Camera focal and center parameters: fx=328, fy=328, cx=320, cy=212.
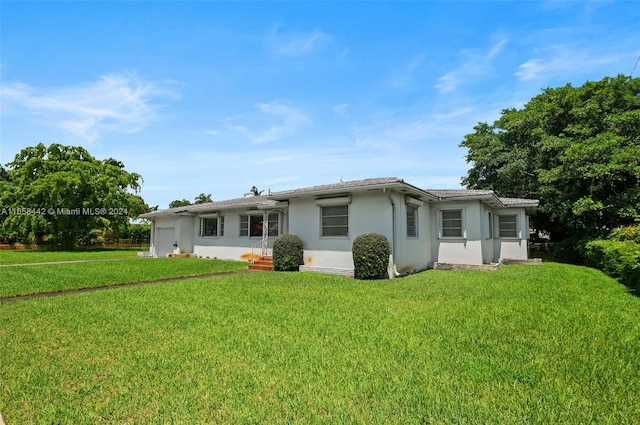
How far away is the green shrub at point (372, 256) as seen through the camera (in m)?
10.8

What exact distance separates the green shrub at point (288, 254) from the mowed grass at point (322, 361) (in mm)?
5647

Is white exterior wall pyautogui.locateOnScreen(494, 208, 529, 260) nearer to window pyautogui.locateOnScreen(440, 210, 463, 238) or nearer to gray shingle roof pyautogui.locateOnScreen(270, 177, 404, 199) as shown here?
window pyautogui.locateOnScreen(440, 210, 463, 238)

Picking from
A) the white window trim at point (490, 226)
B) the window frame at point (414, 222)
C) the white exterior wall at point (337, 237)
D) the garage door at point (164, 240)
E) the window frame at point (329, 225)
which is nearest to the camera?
the white exterior wall at point (337, 237)

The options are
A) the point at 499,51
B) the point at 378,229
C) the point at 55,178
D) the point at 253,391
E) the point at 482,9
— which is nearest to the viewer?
the point at 253,391

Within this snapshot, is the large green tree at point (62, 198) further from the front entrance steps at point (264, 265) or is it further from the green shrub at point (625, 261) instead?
the green shrub at point (625, 261)

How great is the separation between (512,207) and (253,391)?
1654 cm

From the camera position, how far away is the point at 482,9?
27.9ft

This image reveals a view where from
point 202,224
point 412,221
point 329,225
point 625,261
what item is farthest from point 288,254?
point 625,261

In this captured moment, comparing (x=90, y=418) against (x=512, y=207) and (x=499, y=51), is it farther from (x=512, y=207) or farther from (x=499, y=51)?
(x=512, y=207)

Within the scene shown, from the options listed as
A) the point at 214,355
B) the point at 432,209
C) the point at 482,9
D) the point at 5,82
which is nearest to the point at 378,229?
the point at 432,209

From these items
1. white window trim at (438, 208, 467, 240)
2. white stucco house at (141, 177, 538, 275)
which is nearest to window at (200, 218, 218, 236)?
white stucco house at (141, 177, 538, 275)

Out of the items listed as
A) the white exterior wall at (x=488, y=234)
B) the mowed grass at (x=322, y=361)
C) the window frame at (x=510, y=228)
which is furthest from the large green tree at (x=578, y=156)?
the mowed grass at (x=322, y=361)

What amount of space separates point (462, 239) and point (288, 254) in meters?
7.27

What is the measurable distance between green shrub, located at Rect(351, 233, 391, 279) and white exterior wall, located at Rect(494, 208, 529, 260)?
8656 millimetres
